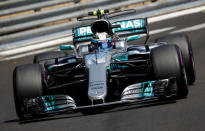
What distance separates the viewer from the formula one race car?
25.3 ft

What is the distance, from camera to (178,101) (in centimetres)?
772

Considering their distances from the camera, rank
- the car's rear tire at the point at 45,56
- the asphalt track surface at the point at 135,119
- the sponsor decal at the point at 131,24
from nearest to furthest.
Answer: the asphalt track surface at the point at 135,119 < the sponsor decal at the point at 131,24 < the car's rear tire at the point at 45,56

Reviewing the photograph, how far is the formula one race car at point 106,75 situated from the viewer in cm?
772

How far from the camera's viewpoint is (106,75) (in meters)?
8.04

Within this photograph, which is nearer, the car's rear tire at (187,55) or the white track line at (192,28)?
the car's rear tire at (187,55)

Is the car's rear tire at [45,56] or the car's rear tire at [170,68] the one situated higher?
the car's rear tire at [45,56]

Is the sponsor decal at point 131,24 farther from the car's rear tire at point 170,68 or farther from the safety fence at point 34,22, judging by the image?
the safety fence at point 34,22

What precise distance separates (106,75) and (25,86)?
1194 millimetres

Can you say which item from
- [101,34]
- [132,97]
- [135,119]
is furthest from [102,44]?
[135,119]

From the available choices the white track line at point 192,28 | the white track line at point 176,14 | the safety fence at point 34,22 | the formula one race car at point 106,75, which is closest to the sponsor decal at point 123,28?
the formula one race car at point 106,75

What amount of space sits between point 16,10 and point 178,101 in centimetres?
842

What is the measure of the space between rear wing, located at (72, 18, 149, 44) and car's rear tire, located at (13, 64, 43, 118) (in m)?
1.91

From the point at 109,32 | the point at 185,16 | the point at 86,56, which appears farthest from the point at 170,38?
the point at 185,16

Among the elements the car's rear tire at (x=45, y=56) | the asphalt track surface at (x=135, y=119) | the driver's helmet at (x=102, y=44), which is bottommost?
the asphalt track surface at (x=135, y=119)
